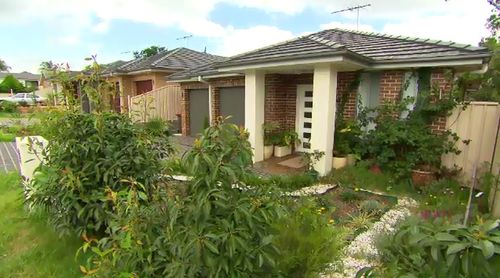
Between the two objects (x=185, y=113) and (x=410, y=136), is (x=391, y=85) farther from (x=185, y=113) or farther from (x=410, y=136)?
(x=185, y=113)

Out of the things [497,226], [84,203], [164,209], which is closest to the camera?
[497,226]

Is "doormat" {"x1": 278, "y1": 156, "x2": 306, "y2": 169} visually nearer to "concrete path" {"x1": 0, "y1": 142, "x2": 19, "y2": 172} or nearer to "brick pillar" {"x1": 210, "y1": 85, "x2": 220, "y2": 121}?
"brick pillar" {"x1": 210, "y1": 85, "x2": 220, "y2": 121}

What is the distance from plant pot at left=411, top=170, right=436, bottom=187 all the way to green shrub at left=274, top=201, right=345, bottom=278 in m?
4.31

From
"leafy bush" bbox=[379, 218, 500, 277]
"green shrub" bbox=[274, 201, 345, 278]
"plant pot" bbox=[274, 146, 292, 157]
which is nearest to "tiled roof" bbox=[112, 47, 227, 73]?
"plant pot" bbox=[274, 146, 292, 157]

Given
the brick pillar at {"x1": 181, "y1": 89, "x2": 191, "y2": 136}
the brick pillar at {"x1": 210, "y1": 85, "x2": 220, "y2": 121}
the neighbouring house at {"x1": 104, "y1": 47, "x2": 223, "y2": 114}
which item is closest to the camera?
the brick pillar at {"x1": 210, "y1": 85, "x2": 220, "y2": 121}

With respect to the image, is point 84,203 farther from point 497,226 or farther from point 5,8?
point 5,8

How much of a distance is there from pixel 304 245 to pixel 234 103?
847cm

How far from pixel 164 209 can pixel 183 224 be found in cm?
37

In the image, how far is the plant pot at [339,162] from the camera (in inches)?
291

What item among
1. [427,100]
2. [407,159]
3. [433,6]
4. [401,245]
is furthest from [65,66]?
[433,6]

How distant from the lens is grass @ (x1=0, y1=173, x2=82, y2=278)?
3.33 meters

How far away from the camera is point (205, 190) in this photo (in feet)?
6.34

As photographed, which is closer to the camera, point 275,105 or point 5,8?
point 275,105

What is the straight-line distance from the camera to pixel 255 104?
8156 millimetres
